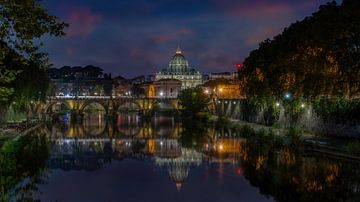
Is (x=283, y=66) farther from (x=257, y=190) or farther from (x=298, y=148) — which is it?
(x=257, y=190)

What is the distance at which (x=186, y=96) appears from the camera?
10344 centimetres

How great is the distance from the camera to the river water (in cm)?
2611

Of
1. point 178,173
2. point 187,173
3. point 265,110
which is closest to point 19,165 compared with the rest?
point 178,173

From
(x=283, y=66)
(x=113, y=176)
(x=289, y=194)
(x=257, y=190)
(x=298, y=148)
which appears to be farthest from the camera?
(x=283, y=66)

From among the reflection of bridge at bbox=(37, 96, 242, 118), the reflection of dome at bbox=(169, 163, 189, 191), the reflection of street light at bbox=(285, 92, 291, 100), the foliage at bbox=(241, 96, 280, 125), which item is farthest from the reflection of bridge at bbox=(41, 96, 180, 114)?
the reflection of dome at bbox=(169, 163, 189, 191)

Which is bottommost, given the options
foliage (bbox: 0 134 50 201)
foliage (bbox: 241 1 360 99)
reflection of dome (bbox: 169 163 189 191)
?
reflection of dome (bbox: 169 163 189 191)

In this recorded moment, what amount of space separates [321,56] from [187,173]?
18.4 meters

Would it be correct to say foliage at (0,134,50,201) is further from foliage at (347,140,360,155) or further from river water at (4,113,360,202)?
foliage at (347,140,360,155)

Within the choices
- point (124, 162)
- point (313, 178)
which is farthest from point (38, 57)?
point (124, 162)

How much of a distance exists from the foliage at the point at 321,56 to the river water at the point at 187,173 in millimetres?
6394

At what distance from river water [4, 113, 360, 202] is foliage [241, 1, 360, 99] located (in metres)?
6.39

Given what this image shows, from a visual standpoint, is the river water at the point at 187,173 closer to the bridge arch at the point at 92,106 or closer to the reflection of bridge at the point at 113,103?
the reflection of bridge at the point at 113,103

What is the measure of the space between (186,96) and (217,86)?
40.9 metres

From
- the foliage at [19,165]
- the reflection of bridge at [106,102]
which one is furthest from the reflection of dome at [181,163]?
the reflection of bridge at [106,102]
